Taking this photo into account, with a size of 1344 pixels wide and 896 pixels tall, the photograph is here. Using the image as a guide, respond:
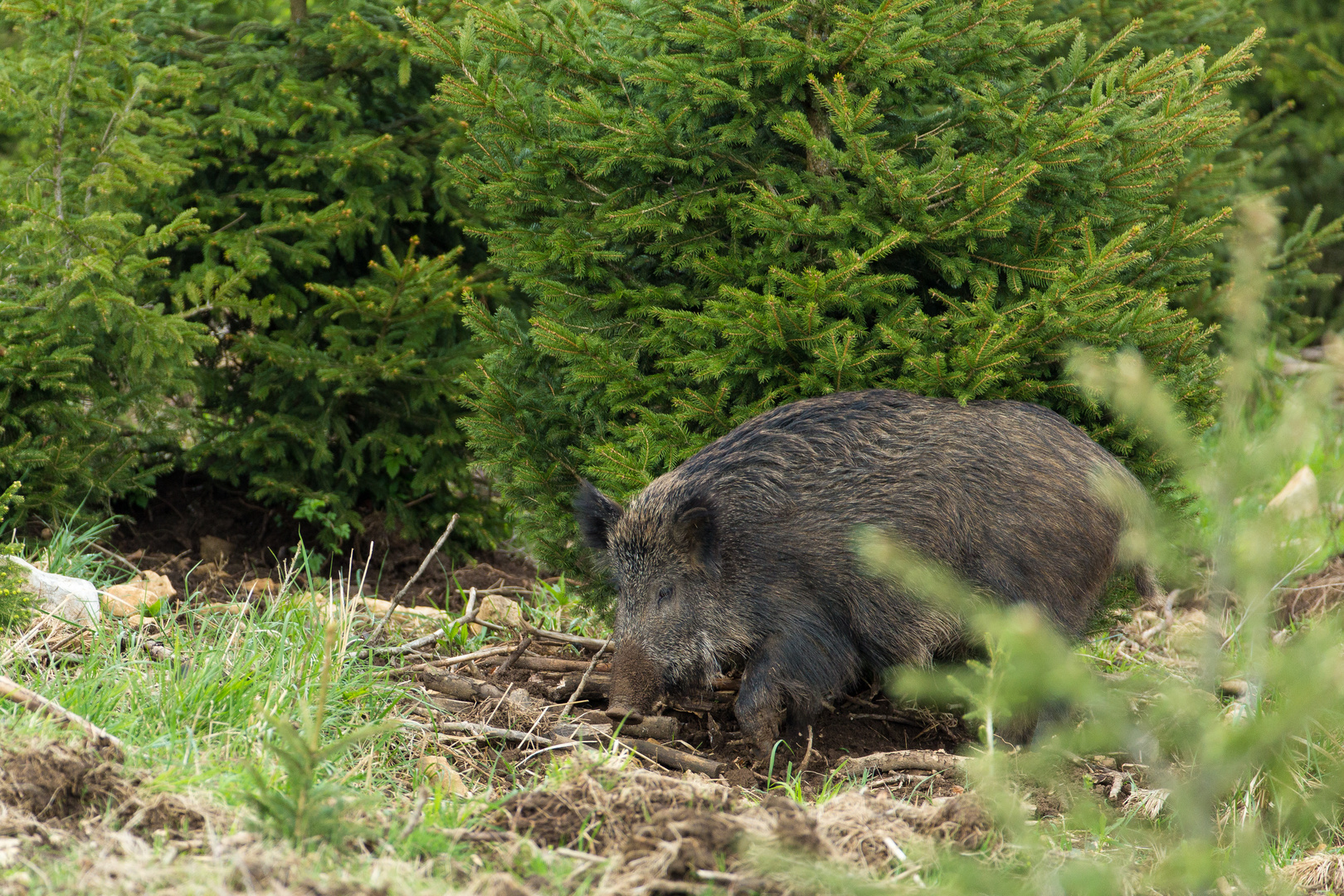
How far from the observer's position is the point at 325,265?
6.44 meters

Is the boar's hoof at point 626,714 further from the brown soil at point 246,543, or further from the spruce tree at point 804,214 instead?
the brown soil at point 246,543

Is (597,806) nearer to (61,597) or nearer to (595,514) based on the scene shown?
(595,514)

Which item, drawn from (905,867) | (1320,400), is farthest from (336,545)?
(1320,400)

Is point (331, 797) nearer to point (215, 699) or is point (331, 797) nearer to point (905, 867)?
point (215, 699)

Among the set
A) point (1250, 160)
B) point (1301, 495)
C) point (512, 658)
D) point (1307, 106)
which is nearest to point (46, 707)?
point (512, 658)

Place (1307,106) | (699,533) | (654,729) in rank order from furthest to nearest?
(1307,106) < (699,533) < (654,729)

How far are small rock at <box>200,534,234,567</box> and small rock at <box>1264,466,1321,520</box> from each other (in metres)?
5.11

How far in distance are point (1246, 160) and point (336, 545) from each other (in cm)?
558

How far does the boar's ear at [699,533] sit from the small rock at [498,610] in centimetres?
133

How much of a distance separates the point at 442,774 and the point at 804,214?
2327mm

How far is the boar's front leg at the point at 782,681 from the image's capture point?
433 centimetres

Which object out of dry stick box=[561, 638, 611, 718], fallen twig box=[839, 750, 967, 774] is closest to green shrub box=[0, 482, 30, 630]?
dry stick box=[561, 638, 611, 718]

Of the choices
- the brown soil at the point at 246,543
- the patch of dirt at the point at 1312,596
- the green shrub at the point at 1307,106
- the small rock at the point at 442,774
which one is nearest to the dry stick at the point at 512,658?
the small rock at the point at 442,774

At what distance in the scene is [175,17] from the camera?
6918 mm
